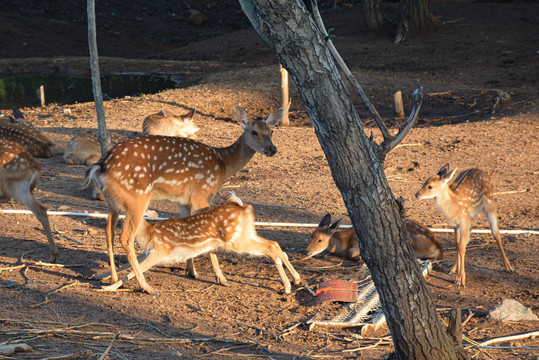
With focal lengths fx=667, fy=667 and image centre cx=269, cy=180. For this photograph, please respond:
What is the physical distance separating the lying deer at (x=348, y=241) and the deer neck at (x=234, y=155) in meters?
1.16

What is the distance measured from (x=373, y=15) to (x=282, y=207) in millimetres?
15444

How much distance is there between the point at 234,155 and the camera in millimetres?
7613

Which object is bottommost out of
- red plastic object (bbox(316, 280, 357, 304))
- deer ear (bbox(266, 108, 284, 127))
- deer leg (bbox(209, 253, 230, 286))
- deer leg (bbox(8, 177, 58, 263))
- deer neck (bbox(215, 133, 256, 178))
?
deer leg (bbox(209, 253, 230, 286))

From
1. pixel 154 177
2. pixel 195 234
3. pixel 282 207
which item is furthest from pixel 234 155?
pixel 195 234

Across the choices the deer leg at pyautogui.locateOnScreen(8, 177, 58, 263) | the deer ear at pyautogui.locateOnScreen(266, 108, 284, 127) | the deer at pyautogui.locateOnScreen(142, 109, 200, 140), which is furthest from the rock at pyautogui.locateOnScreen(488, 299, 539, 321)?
the deer at pyautogui.locateOnScreen(142, 109, 200, 140)

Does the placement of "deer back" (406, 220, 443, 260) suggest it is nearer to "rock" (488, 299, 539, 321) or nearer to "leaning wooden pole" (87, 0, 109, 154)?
"rock" (488, 299, 539, 321)

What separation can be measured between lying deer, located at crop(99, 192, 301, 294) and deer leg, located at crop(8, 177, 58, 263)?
1.00m

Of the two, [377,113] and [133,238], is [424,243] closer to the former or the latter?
[133,238]

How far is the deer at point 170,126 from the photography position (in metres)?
11.8

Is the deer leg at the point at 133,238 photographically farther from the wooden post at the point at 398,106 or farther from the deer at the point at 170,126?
the wooden post at the point at 398,106

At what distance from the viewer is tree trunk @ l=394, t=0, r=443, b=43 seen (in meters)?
21.3

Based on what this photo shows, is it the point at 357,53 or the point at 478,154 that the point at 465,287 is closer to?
the point at 478,154

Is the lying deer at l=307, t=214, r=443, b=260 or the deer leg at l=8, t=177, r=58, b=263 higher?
the deer leg at l=8, t=177, r=58, b=263

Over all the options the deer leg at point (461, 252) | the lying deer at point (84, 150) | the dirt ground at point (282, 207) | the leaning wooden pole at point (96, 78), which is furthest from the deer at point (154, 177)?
the lying deer at point (84, 150)
